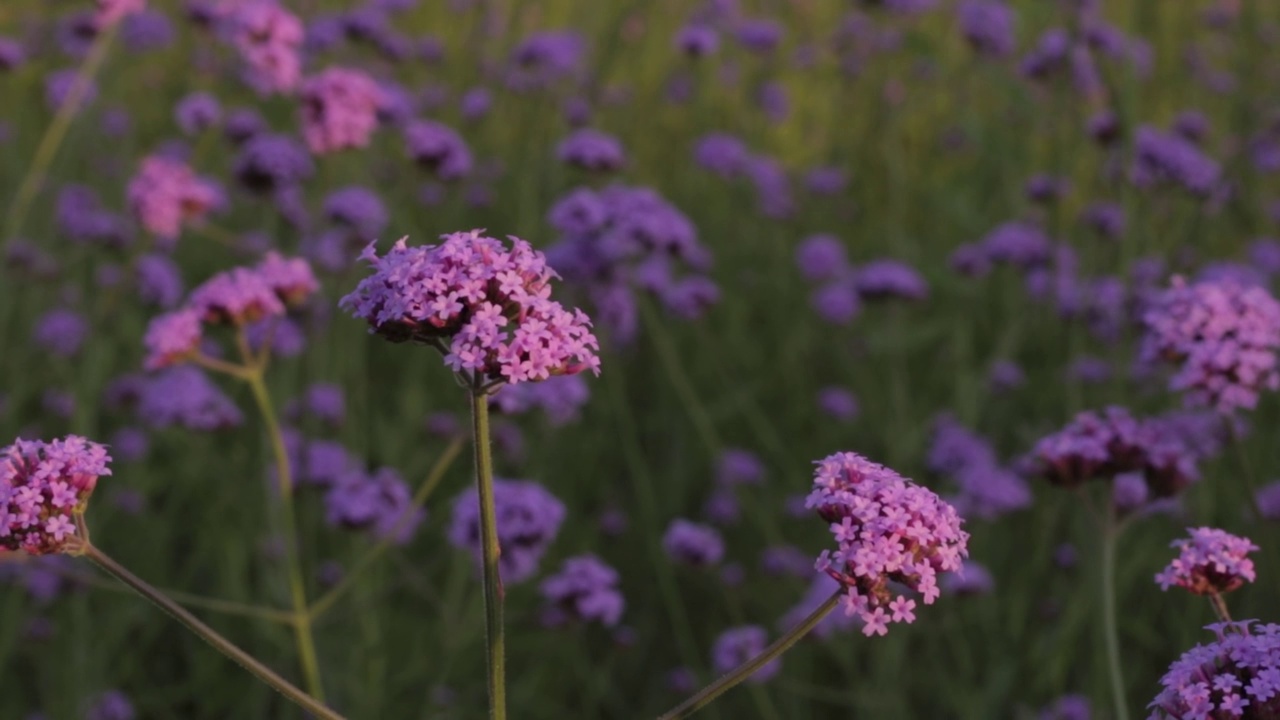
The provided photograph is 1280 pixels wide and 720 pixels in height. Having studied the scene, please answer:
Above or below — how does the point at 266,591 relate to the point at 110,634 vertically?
above

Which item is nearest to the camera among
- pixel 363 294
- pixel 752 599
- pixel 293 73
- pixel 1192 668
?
pixel 1192 668

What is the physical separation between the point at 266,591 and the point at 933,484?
195 cm

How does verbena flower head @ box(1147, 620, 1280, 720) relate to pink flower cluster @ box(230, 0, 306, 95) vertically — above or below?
below

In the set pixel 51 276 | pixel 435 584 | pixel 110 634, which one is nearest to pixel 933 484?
pixel 435 584

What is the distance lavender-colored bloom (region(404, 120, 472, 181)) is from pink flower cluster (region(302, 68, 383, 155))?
306 mm

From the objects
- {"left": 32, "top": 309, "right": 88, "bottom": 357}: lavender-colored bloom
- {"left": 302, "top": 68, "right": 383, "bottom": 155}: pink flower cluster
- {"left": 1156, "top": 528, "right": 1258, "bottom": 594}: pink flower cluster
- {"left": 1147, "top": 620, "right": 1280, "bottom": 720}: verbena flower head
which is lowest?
{"left": 1147, "top": 620, "right": 1280, "bottom": 720}: verbena flower head

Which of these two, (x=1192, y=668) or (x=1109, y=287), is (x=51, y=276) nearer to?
(x=1109, y=287)

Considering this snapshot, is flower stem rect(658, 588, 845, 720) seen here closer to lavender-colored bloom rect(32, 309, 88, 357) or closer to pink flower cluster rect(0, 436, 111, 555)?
pink flower cluster rect(0, 436, 111, 555)

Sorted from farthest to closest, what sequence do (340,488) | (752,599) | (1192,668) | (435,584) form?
(435,584)
(752,599)
(340,488)
(1192,668)

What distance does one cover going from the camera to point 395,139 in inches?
266

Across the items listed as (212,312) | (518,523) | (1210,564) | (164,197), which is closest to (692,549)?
(518,523)

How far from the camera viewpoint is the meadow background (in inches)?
137

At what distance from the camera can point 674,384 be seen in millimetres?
3900

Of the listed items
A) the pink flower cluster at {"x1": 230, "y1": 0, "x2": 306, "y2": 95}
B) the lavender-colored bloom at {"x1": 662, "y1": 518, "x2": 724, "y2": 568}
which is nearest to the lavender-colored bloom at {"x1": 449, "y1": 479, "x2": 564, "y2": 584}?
the lavender-colored bloom at {"x1": 662, "y1": 518, "x2": 724, "y2": 568}
